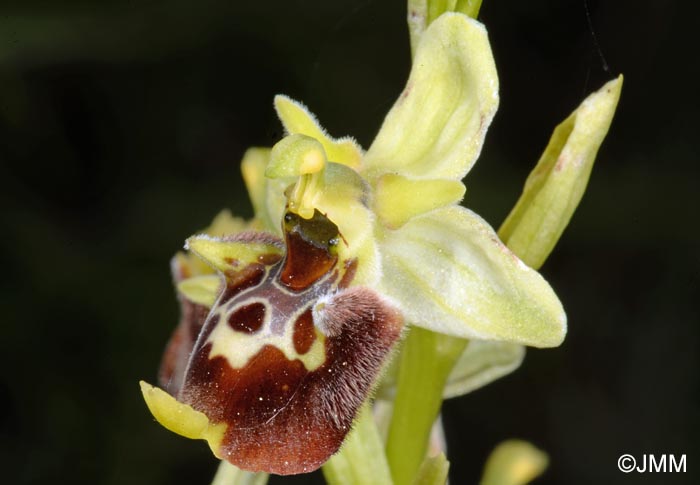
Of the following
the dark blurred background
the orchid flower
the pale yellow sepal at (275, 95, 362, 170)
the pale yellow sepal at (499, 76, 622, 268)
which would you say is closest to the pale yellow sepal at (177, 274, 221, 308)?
the orchid flower

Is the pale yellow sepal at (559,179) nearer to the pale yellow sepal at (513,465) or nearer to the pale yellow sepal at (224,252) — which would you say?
the pale yellow sepal at (224,252)

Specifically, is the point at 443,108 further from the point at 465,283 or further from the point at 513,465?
the point at 513,465

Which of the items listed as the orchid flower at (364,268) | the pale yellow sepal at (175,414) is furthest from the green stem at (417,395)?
the pale yellow sepal at (175,414)

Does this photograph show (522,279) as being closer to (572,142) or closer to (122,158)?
(572,142)

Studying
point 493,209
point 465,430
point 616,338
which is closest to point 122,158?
point 493,209

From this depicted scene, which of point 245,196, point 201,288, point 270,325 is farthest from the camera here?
point 245,196

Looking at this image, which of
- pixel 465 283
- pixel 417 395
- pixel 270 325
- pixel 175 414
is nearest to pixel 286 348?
pixel 270 325
